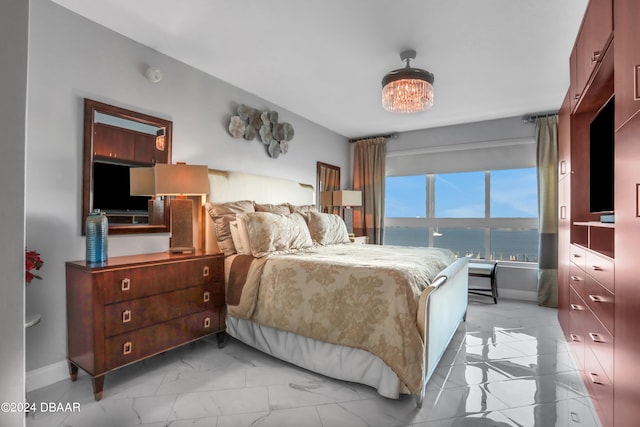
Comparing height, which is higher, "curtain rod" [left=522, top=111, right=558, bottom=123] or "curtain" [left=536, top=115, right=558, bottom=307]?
"curtain rod" [left=522, top=111, right=558, bottom=123]

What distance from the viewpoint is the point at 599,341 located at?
5.77 feet

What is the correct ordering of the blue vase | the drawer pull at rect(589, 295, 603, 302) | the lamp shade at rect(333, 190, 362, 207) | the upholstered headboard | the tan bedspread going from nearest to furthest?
the drawer pull at rect(589, 295, 603, 302) < the tan bedspread < the blue vase < the upholstered headboard < the lamp shade at rect(333, 190, 362, 207)

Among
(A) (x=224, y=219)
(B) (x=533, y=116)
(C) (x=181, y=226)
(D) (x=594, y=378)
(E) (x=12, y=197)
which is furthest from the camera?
(B) (x=533, y=116)

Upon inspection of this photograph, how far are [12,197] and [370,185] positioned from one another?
16.5 ft

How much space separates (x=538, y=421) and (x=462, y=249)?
3510 millimetres

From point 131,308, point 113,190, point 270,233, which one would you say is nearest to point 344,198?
point 270,233

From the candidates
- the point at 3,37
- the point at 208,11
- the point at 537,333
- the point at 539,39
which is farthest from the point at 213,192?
the point at 537,333

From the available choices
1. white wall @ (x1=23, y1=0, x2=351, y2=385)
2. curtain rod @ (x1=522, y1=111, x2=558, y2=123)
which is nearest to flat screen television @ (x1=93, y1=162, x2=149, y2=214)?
white wall @ (x1=23, y1=0, x2=351, y2=385)

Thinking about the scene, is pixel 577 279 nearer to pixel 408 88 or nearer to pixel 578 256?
pixel 578 256

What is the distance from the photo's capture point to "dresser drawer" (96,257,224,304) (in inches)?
78.7

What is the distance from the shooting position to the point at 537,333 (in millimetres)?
Result: 3148

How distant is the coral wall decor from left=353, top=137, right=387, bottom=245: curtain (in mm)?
1763

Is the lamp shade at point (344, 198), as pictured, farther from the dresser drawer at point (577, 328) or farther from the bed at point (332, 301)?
the dresser drawer at point (577, 328)

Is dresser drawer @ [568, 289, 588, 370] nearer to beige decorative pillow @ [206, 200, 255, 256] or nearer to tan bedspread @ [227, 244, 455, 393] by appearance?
tan bedspread @ [227, 244, 455, 393]
